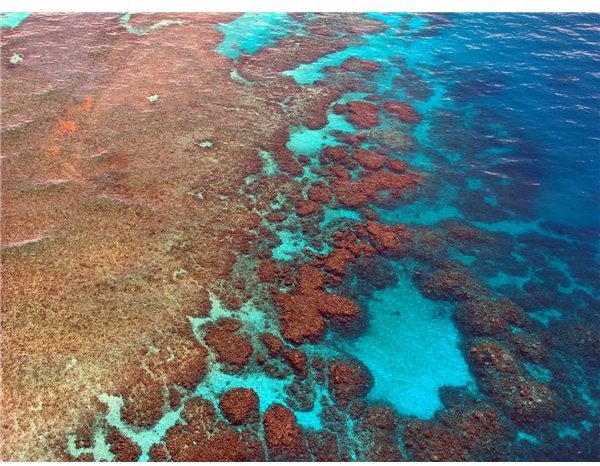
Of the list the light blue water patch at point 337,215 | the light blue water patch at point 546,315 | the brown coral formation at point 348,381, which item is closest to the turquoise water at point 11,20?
the light blue water patch at point 337,215

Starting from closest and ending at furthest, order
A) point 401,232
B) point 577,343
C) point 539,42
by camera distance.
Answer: point 577,343, point 401,232, point 539,42

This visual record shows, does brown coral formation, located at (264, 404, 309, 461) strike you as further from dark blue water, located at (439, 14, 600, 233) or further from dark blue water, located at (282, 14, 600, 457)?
dark blue water, located at (439, 14, 600, 233)

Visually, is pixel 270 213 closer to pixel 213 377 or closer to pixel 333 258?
pixel 333 258

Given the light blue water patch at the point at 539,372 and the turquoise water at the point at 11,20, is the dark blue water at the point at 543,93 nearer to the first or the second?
the light blue water patch at the point at 539,372

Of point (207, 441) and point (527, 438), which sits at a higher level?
point (207, 441)

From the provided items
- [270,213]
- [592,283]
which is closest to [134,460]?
[270,213]

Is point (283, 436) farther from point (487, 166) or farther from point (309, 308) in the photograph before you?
point (487, 166)

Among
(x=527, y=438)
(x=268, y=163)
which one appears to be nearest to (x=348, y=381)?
(x=527, y=438)

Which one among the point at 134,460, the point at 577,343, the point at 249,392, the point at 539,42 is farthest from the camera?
the point at 539,42
